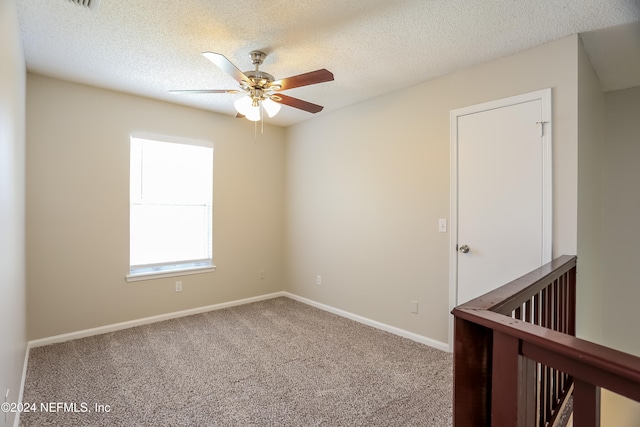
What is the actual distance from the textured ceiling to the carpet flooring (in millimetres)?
2529

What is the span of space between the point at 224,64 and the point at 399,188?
2.04 m

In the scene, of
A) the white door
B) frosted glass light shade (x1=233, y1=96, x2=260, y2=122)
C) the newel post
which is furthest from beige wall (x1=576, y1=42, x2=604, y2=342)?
frosted glass light shade (x1=233, y1=96, x2=260, y2=122)

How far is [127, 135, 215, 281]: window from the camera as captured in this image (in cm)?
353

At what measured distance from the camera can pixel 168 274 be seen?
3.70 meters

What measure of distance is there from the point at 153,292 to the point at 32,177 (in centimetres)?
160

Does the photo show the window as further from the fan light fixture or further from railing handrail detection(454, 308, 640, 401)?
railing handrail detection(454, 308, 640, 401)

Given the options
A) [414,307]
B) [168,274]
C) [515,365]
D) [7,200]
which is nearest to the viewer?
[515,365]

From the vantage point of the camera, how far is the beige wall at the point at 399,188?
7.51 feet

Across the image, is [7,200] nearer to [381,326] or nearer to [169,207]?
[169,207]

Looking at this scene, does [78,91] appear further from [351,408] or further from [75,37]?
[351,408]

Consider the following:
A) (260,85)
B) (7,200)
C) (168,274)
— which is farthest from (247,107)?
(168,274)

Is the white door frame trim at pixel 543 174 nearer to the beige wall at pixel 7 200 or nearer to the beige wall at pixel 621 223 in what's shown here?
the beige wall at pixel 621 223

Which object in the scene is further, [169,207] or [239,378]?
[169,207]

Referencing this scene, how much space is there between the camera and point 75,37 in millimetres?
2287
